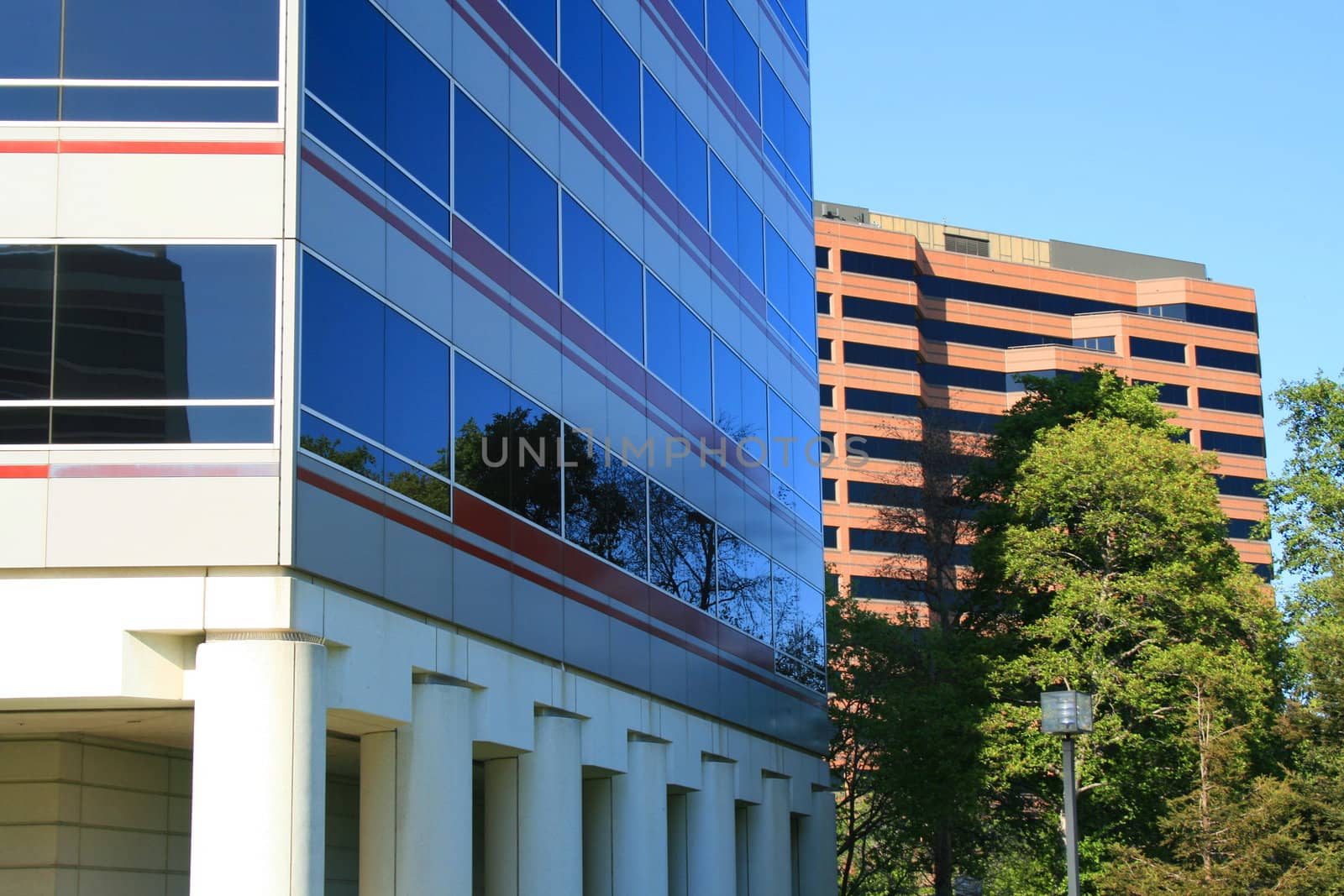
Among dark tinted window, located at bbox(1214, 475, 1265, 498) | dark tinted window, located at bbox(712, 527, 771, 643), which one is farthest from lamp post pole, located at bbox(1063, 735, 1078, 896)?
dark tinted window, located at bbox(1214, 475, 1265, 498)

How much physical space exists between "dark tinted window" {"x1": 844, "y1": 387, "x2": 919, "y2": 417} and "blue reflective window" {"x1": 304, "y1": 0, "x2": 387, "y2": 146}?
86.4 m

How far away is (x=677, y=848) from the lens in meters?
30.2

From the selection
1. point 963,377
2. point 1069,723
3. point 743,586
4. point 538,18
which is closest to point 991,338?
point 963,377

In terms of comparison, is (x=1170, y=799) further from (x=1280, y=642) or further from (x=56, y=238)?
(x=56, y=238)

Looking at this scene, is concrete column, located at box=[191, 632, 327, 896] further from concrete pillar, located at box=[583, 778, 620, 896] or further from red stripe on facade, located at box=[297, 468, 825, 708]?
concrete pillar, located at box=[583, 778, 620, 896]

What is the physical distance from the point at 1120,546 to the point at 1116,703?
12.1 ft

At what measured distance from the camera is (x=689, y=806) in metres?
30.0

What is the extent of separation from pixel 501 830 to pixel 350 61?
33.1 feet

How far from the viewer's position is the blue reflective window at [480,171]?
21.4m

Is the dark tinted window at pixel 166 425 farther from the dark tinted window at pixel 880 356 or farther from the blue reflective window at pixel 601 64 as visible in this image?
the dark tinted window at pixel 880 356

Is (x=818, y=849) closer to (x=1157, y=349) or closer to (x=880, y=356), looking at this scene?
(x=880, y=356)

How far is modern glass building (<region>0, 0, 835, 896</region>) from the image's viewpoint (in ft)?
53.3

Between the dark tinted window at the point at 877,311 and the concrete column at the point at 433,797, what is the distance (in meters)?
88.4

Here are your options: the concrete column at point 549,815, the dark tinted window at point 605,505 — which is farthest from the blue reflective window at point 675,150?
the concrete column at point 549,815
